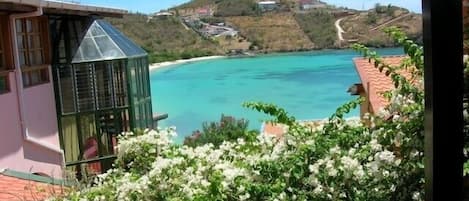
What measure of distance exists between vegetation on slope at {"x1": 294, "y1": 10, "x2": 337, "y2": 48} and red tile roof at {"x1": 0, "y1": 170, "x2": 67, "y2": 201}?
24.5 feet

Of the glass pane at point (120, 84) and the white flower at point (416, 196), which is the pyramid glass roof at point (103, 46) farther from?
the white flower at point (416, 196)

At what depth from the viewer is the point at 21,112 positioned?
8227 mm

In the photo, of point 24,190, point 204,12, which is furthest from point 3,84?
point 204,12

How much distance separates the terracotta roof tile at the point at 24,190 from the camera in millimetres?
4207

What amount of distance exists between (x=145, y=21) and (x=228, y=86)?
11.5 m

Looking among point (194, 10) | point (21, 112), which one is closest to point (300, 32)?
point (194, 10)

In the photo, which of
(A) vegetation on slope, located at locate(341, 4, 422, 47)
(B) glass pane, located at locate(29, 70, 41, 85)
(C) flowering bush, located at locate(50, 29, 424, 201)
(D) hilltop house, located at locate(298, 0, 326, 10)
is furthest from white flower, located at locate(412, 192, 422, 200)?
(B) glass pane, located at locate(29, 70, 41, 85)

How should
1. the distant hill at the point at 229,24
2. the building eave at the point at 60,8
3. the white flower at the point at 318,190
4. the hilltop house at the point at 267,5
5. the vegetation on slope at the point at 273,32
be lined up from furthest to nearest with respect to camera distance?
the hilltop house at the point at 267,5
the vegetation on slope at the point at 273,32
the distant hill at the point at 229,24
the building eave at the point at 60,8
the white flower at the point at 318,190

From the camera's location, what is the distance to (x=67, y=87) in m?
9.56

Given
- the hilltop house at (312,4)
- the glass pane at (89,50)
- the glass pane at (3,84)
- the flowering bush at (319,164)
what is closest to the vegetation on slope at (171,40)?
the hilltop house at (312,4)

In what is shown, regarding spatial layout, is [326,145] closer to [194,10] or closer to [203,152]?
[203,152]

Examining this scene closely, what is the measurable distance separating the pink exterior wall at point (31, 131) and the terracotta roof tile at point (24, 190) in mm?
1497

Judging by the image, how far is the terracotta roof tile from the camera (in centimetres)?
421

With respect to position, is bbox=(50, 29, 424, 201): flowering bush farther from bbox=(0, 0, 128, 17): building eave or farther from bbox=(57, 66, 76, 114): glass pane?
bbox=(57, 66, 76, 114): glass pane
